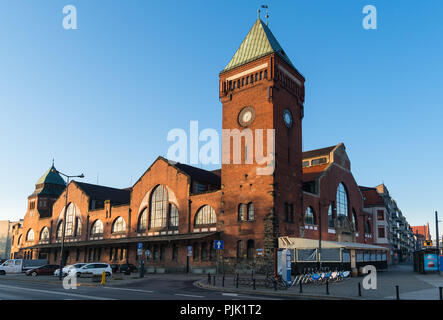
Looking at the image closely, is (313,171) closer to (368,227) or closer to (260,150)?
(260,150)

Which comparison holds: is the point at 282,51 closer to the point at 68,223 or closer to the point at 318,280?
the point at 318,280

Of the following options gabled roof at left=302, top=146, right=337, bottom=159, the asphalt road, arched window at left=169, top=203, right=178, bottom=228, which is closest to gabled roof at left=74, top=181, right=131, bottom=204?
arched window at left=169, top=203, right=178, bottom=228

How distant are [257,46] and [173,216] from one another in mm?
23437

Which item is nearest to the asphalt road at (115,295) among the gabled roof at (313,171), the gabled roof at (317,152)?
the gabled roof at (313,171)

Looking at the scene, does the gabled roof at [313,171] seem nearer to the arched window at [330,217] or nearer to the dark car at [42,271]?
the arched window at [330,217]

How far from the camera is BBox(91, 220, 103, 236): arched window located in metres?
62.6

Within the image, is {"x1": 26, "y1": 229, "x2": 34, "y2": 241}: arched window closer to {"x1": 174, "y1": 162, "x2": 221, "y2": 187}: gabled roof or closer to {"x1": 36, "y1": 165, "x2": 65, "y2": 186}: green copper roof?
{"x1": 36, "y1": 165, "x2": 65, "y2": 186}: green copper roof

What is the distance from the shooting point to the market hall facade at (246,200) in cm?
4216

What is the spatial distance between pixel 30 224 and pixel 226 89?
181 ft

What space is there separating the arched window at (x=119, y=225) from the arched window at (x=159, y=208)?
670 cm

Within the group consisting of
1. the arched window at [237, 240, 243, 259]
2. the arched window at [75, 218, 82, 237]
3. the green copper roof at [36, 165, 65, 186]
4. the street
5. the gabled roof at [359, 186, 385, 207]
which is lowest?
the street

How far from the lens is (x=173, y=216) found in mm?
51438

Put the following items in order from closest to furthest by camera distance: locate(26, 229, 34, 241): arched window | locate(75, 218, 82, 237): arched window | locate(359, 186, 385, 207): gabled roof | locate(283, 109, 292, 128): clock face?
locate(283, 109, 292, 128): clock face
locate(75, 218, 82, 237): arched window
locate(359, 186, 385, 207): gabled roof
locate(26, 229, 34, 241): arched window

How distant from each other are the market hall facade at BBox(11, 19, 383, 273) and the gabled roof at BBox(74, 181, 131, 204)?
4.94 metres
